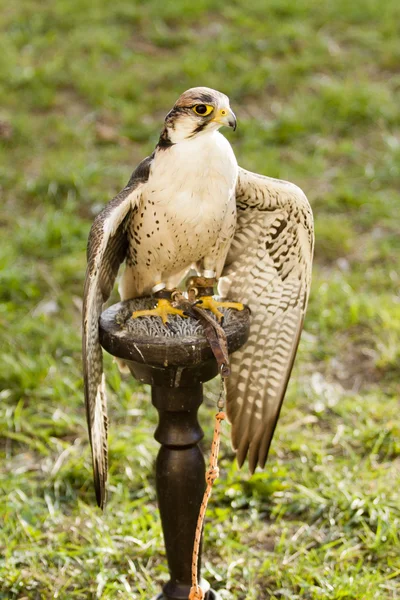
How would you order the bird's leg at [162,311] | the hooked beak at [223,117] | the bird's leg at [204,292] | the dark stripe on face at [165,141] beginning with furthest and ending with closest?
the bird's leg at [204,292] < the bird's leg at [162,311] < the dark stripe on face at [165,141] < the hooked beak at [223,117]

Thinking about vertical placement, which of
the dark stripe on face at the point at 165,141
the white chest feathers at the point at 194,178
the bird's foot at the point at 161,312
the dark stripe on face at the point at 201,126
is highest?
the dark stripe on face at the point at 201,126

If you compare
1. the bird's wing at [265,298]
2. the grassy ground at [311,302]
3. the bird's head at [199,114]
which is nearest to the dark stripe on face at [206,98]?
the bird's head at [199,114]

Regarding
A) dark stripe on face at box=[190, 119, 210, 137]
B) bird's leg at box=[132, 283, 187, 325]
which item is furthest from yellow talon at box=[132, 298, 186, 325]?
dark stripe on face at box=[190, 119, 210, 137]

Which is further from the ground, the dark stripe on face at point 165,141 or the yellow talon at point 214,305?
the dark stripe on face at point 165,141

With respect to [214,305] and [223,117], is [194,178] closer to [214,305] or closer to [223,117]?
[223,117]

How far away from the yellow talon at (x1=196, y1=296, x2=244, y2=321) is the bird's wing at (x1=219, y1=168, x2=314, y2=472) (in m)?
0.27

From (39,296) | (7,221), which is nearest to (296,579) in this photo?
(39,296)

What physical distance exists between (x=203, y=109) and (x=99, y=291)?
62 centimetres

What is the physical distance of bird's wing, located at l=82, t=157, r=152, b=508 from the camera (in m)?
2.18

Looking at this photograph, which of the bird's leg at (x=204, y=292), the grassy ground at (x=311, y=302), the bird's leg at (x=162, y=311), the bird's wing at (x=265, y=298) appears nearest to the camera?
the bird's leg at (x=162, y=311)

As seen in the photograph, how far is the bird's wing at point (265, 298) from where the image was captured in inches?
102

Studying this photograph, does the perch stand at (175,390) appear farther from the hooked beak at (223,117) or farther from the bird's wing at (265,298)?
the hooked beak at (223,117)

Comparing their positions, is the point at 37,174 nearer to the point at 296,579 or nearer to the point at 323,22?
the point at 323,22

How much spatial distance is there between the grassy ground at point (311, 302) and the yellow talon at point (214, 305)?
98 centimetres
